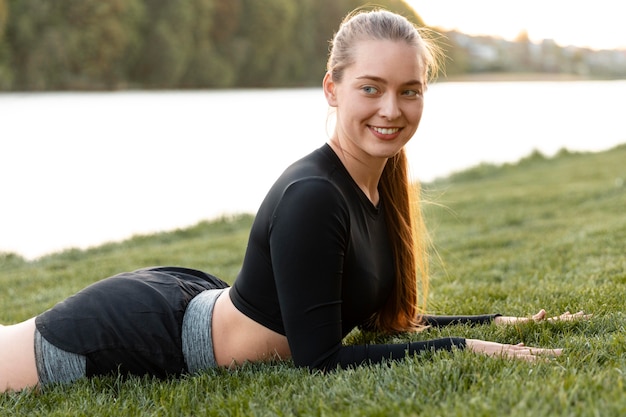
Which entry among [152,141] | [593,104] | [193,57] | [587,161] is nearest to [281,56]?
[193,57]

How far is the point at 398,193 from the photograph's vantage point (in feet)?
11.2

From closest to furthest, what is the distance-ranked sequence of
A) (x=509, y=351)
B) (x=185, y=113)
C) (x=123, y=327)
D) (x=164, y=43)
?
(x=509, y=351) < (x=123, y=327) < (x=185, y=113) < (x=164, y=43)

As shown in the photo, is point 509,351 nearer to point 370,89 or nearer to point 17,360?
point 370,89

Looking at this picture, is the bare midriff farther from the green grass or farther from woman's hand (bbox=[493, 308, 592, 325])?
woman's hand (bbox=[493, 308, 592, 325])

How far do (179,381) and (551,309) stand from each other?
6.76 feet

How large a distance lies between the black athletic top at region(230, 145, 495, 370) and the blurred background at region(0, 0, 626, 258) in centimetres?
61

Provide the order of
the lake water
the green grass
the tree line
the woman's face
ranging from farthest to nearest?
the tree line
the lake water
the woman's face
the green grass

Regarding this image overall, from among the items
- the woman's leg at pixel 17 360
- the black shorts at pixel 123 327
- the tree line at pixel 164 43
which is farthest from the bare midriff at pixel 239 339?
the tree line at pixel 164 43

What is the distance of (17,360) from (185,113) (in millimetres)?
35841

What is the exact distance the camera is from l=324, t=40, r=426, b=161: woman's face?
9.36 ft

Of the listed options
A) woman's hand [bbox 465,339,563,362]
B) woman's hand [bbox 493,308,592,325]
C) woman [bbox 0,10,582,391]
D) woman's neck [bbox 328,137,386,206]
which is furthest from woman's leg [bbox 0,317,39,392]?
woman's hand [bbox 493,308,592,325]

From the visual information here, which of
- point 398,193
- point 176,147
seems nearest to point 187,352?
point 398,193

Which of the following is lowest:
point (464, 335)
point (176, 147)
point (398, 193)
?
point (176, 147)

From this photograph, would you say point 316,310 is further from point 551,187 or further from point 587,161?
point 587,161
